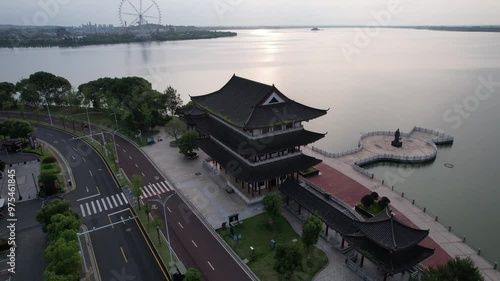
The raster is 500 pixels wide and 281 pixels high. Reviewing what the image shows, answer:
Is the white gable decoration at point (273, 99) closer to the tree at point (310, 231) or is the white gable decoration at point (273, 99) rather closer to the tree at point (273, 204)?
the tree at point (273, 204)

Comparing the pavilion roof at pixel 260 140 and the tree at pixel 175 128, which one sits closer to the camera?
the pavilion roof at pixel 260 140

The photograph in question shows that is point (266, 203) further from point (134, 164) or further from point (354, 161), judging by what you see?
point (134, 164)

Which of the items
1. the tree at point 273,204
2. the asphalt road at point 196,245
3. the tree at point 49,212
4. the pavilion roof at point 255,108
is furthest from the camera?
the pavilion roof at point 255,108

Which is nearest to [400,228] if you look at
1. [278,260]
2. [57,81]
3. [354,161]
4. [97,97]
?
[278,260]

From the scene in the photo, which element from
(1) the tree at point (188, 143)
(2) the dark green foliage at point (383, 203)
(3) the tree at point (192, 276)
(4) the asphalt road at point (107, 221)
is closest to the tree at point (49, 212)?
(4) the asphalt road at point (107, 221)

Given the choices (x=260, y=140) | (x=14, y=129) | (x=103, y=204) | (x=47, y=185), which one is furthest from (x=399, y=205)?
(x=14, y=129)

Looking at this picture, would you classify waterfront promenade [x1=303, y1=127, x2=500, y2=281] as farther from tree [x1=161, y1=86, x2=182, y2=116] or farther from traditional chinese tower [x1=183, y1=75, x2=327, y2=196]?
tree [x1=161, y1=86, x2=182, y2=116]

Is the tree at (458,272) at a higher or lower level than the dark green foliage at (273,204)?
higher
